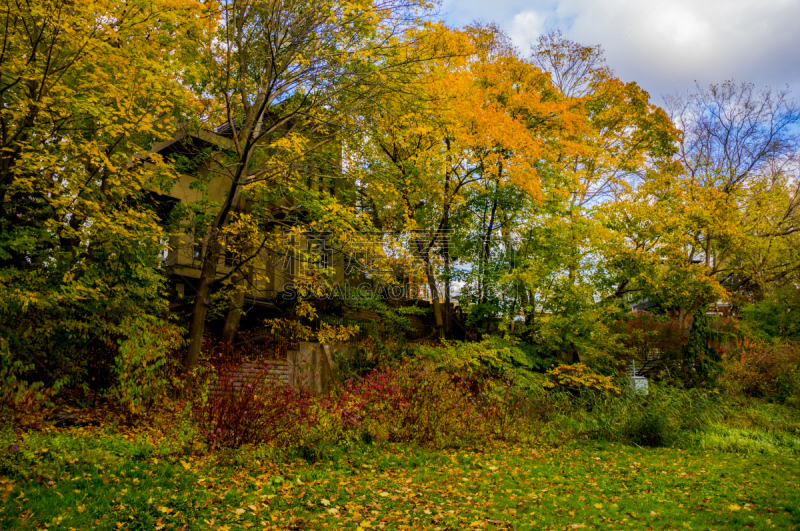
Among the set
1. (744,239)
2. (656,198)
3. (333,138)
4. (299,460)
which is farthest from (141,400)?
(744,239)

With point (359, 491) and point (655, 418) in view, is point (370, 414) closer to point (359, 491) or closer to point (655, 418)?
point (359, 491)

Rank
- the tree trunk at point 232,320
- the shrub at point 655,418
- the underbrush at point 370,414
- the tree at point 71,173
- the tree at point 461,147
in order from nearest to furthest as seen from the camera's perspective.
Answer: the underbrush at point 370,414 → the tree at point 71,173 → the shrub at point 655,418 → the tree trunk at point 232,320 → the tree at point 461,147


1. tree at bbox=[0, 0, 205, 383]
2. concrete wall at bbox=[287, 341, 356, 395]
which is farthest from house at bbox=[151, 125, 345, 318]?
tree at bbox=[0, 0, 205, 383]

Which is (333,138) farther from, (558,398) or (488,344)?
(558,398)

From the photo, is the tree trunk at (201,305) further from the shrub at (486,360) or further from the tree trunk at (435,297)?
the tree trunk at (435,297)

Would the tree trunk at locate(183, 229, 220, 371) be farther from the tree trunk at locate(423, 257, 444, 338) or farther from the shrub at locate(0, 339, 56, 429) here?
the tree trunk at locate(423, 257, 444, 338)

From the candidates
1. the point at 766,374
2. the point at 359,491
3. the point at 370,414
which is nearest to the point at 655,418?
the point at 370,414

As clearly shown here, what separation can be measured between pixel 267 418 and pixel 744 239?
18058 mm

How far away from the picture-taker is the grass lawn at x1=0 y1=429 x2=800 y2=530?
4.95m

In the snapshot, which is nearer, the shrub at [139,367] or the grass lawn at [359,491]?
the grass lawn at [359,491]

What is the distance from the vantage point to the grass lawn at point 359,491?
4949 millimetres

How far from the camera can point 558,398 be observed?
13.0m

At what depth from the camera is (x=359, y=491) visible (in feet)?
20.7

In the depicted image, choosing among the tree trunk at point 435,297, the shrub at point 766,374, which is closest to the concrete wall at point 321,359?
the tree trunk at point 435,297
